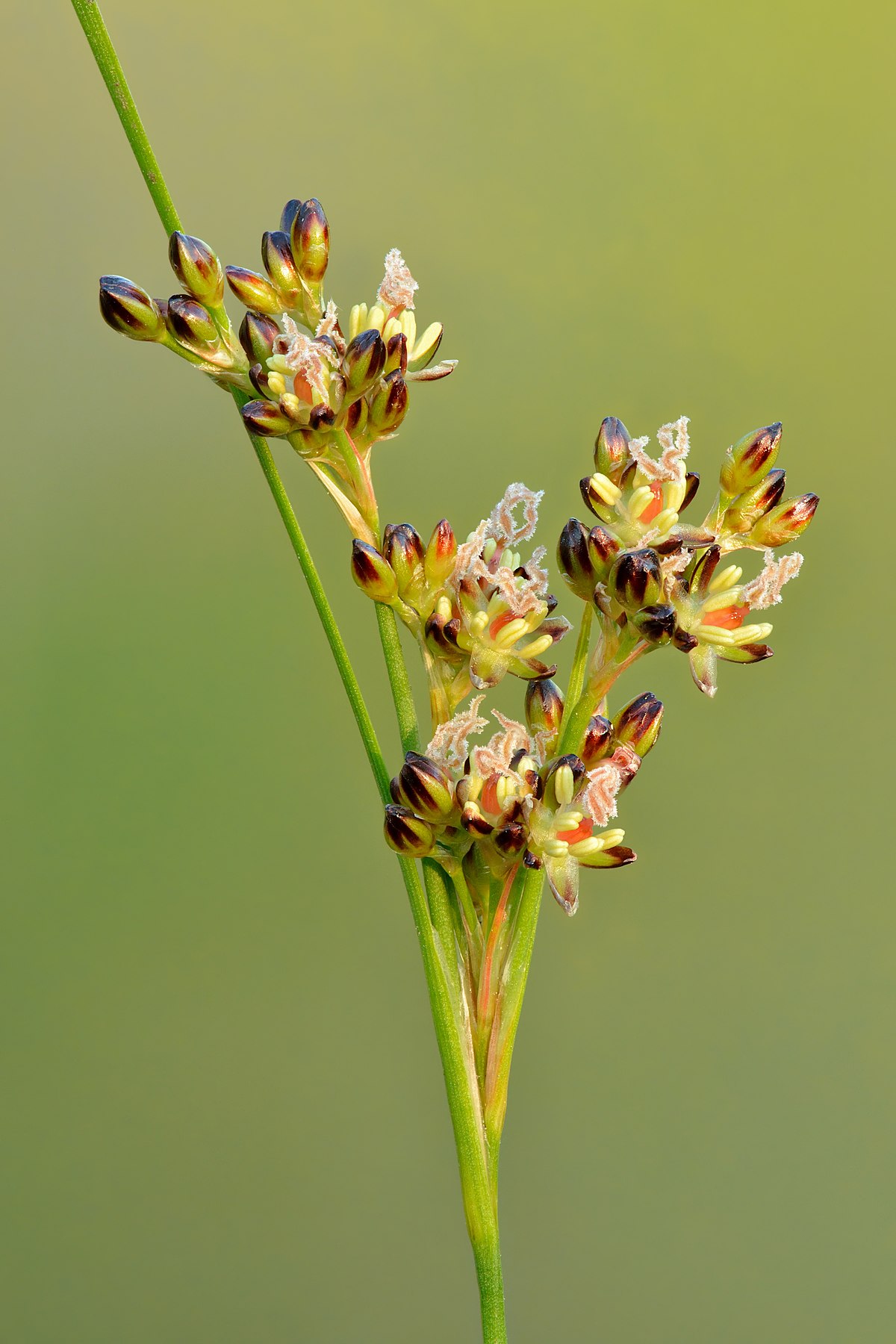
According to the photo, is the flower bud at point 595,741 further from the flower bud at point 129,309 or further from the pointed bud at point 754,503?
the flower bud at point 129,309

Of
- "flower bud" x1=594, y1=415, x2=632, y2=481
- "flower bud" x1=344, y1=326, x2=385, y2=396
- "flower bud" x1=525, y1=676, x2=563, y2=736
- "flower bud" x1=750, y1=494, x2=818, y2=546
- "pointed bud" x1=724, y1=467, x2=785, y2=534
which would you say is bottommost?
"flower bud" x1=525, y1=676, x2=563, y2=736

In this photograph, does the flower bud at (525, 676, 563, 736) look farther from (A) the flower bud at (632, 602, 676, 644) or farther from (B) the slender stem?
(B) the slender stem

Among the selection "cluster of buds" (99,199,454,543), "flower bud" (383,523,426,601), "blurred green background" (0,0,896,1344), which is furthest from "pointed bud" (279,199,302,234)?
"blurred green background" (0,0,896,1344)

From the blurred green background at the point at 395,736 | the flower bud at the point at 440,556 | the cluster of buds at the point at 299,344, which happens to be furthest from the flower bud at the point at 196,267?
the blurred green background at the point at 395,736

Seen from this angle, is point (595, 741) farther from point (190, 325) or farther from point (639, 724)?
point (190, 325)

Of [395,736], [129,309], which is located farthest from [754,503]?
[395,736]

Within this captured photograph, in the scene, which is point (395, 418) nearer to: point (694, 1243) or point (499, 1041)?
point (499, 1041)

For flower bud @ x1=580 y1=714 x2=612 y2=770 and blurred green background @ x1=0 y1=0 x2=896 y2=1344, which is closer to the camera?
flower bud @ x1=580 y1=714 x2=612 y2=770

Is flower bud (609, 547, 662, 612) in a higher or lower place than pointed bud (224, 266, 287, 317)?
lower
